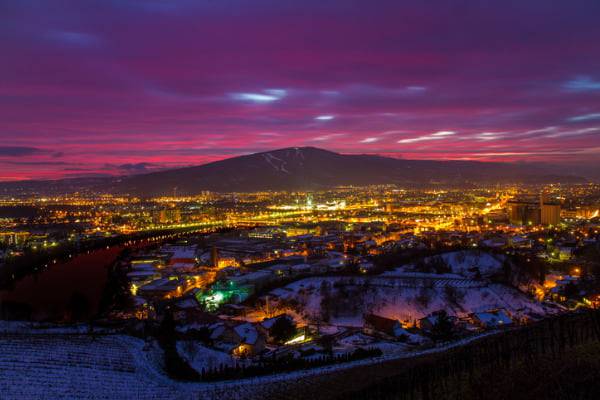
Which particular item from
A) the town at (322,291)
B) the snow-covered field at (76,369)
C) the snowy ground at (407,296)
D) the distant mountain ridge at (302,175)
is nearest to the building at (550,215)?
the town at (322,291)

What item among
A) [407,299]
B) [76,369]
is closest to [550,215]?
[407,299]

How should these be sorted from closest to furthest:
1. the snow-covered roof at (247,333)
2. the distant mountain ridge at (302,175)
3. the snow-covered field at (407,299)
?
the snow-covered roof at (247,333), the snow-covered field at (407,299), the distant mountain ridge at (302,175)

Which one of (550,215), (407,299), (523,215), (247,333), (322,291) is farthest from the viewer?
(523,215)

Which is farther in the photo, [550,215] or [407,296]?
[550,215]

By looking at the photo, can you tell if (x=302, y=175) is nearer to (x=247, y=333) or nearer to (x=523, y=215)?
(x=523, y=215)

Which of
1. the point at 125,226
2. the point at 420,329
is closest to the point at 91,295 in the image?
the point at 420,329

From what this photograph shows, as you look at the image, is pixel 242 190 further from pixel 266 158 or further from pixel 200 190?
pixel 266 158

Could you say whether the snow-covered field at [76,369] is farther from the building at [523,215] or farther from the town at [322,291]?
the building at [523,215]

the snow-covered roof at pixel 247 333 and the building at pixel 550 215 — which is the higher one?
the building at pixel 550 215
